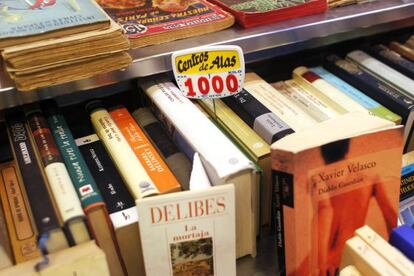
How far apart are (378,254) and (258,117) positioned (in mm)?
385

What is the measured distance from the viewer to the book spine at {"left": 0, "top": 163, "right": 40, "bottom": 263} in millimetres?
892

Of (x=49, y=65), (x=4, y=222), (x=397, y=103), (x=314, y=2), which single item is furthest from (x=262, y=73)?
(x=4, y=222)

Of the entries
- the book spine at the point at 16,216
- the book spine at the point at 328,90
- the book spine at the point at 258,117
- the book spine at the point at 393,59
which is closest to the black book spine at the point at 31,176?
the book spine at the point at 16,216

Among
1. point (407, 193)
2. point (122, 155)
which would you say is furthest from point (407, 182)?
point (122, 155)

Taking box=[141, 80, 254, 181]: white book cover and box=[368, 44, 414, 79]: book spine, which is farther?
box=[368, 44, 414, 79]: book spine

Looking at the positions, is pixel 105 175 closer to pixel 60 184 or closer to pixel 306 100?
pixel 60 184

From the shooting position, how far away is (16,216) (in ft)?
3.11

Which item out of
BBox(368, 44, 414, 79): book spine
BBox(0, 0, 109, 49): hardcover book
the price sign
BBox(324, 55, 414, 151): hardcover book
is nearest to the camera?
BBox(0, 0, 109, 49): hardcover book

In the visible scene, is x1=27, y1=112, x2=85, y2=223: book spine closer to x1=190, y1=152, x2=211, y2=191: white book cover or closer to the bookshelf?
the bookshelf

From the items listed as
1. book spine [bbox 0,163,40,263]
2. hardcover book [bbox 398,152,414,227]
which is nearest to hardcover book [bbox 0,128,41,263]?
book spine [bbox 0,163,40,263]

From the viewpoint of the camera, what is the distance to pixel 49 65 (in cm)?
90

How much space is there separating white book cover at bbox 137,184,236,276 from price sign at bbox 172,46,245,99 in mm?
290

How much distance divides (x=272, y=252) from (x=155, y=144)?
14.8 inches

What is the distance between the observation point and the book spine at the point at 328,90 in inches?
43.8
